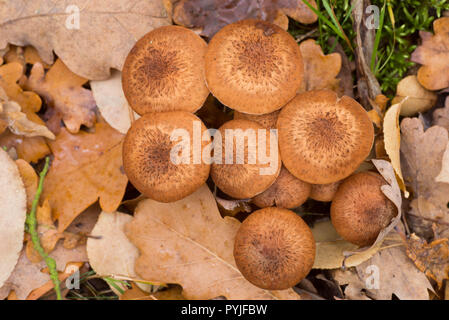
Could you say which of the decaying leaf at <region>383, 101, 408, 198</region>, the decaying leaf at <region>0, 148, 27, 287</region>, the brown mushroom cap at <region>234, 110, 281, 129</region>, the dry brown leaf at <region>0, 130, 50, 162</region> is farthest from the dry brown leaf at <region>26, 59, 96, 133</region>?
the decaying leaf at <region>383, 101, 408, 198</region>

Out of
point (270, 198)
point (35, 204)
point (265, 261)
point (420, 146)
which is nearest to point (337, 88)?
point (420, 146)

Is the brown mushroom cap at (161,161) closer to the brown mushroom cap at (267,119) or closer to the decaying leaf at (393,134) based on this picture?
the brown mushroom cap at (267,119)

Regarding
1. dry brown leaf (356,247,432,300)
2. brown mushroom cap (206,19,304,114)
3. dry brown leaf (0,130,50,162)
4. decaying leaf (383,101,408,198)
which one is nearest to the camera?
brown mushroom cap (206,19,304,114)

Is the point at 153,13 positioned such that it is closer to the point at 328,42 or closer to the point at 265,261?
the point at 328,42

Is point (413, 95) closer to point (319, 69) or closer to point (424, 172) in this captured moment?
point (424, 172)

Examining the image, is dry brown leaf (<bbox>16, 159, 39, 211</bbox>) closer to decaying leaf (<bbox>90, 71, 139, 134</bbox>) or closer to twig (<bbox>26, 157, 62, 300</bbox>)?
twig (<bbox>26, 157, 62, 300</bbox>)

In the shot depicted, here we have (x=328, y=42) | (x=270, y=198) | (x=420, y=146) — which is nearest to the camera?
(x=270, y=198)

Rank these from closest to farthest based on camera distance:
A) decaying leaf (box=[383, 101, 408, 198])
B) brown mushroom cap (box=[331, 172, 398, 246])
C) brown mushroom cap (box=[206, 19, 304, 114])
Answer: brown mushroom cap (box=[206, 19, 304, 114])
brown mushroom cap (box=[331, 172, 398, 246])
decaying leaf (box=[383, 101, 408, 198])
